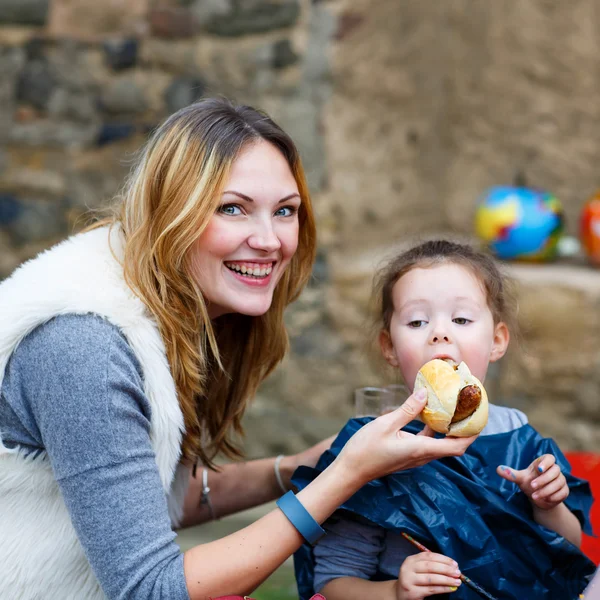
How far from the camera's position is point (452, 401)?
1299mm

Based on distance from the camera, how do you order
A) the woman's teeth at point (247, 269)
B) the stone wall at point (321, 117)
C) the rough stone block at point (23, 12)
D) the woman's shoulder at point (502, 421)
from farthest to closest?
the rough stone block at point (23, 12)
the stone wall at point (321, 117)
the woman's shoulder at point (502, 421)
the woman's teeth at point (247, 269)

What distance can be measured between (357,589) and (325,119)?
2.15m

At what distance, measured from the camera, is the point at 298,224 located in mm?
1657

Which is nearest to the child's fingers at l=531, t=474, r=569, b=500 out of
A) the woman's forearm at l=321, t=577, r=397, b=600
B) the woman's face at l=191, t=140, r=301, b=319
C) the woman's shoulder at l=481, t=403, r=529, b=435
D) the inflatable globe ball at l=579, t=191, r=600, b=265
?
the woman's shoulder at l=481, t=403, r=529, b=435

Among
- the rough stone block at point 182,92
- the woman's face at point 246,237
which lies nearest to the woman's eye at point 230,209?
the woman's face at point 246,237

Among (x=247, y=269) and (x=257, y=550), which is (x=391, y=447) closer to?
(x=257, y=550)

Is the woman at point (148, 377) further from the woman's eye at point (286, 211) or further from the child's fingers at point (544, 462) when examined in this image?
the child's fingers at point (544, 462)

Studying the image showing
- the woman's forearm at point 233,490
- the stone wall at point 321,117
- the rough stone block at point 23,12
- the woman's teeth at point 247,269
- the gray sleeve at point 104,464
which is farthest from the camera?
the rough stone block at point 23,12

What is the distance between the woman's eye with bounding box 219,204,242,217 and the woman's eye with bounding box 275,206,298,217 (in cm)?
9

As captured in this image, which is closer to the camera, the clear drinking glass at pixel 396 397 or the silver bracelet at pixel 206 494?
the clear drinking glass at pixel 396 397

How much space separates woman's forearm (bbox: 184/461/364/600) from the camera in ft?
4.28

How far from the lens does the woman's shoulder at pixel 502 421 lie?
1.61 metres

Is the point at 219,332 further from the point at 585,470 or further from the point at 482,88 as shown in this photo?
the point at 482,88

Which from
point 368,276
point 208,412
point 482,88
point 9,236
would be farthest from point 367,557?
point 482,88
